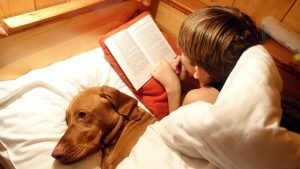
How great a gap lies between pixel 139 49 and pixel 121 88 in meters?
0.21

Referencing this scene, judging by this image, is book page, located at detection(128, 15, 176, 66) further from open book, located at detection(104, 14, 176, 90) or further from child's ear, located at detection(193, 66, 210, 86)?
child's ear, located at detection(193, 66, 210, 86)

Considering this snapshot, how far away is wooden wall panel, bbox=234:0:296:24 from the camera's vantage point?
1210 mm

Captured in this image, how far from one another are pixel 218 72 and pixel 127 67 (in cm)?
47

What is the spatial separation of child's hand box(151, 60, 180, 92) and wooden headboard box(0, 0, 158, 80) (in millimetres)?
357

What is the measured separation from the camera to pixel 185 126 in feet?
2.27

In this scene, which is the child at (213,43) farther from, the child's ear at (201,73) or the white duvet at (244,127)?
the white duvet at (244,127)

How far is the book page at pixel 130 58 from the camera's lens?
124cm

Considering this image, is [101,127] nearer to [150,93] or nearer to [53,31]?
[150,93]

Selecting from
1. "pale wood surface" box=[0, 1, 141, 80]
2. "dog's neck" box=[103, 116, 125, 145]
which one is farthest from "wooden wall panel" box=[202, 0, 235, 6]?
"dog's neck" box=[103, 116, 125, 145]

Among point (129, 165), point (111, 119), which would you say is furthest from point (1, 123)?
point (129, 165)

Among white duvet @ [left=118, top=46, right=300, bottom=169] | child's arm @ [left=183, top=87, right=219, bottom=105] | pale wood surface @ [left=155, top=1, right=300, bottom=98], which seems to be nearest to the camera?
white duvet @ [left=118, top=46, right=300, bottom=169]

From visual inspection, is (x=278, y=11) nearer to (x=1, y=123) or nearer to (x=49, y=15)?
(x=49, y=15)

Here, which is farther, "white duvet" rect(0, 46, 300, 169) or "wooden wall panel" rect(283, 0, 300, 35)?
"wooden wall panel" rect(283, 0, 300, 35)

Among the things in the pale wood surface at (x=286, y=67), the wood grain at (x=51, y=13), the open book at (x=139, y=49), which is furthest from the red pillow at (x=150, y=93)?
the pale wood surface at (x=286, y=67)
